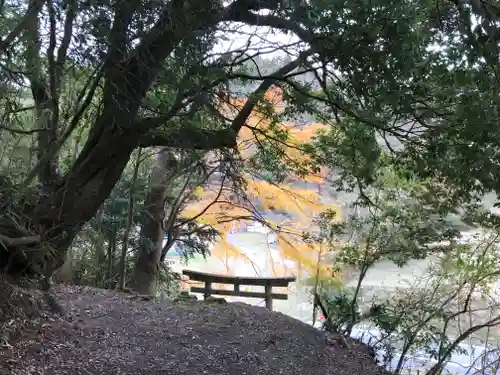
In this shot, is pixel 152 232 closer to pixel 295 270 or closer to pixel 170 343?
pixel 295 270

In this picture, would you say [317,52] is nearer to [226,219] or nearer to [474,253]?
[474,253]

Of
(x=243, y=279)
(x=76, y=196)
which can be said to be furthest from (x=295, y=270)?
(x=76, y=196)

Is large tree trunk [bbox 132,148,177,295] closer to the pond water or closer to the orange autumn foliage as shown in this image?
the orange autumn foliage

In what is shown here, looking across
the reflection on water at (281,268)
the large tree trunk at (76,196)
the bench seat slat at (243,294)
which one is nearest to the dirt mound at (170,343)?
the large tree trunk at (76,196)

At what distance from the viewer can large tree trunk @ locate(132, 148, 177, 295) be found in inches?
215

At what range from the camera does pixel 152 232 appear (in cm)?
570

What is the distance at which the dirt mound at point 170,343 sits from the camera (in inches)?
102

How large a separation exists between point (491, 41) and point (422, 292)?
3515mm

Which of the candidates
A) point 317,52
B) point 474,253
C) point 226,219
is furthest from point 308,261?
point 317,52

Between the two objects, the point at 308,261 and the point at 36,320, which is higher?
the point at 308,261

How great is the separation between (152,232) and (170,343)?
268cm

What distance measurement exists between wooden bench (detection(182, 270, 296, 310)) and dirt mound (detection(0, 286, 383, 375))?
1451mm

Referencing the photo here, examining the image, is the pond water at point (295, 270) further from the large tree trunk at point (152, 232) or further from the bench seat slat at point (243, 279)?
the large tree trunk at point (152, 232)

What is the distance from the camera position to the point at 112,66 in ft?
6.73
